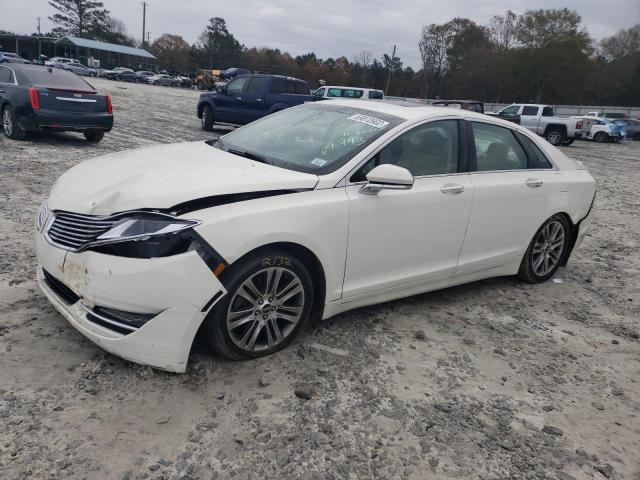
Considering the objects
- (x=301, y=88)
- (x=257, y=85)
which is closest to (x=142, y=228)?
(x=257, y=85)

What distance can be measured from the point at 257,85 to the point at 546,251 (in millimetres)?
11333

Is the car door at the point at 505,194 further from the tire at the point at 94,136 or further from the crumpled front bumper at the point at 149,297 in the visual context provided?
the tire at the point at 94,136

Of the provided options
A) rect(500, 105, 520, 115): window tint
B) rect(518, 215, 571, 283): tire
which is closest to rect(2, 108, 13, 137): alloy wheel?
rect(518, 215, 571, 283): tire

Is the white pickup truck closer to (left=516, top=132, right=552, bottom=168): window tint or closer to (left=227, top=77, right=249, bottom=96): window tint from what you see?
(left=227, top=77, right=249, bottom=96): window tint

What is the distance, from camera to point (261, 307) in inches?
117

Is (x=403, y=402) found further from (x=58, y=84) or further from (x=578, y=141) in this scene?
(x=578, y=141)

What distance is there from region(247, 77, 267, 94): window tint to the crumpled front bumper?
40.8 feet

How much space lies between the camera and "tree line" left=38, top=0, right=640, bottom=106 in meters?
59.4

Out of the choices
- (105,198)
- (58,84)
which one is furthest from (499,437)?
(58,84)

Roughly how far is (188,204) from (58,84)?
8.38 m

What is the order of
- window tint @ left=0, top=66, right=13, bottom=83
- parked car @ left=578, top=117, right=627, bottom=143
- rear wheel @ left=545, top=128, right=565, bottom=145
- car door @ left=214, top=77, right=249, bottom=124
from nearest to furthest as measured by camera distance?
window tint @ left=0, top=66, right=13, bottom=83
car door @ left=214, top=77, right=249, bottom=124
rear wheel @ left=545, top=128, right=565, bottom=145
parked car @ left=578, top=117, right=627, bottom=143

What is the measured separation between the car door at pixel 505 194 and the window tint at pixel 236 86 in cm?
1135

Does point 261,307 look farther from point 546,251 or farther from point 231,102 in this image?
point 231,102

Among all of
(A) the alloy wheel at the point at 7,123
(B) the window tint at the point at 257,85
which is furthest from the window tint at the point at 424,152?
(B) the window tint at the point at 257,85
